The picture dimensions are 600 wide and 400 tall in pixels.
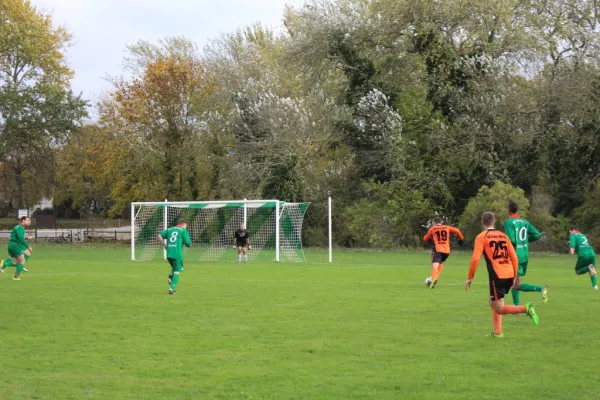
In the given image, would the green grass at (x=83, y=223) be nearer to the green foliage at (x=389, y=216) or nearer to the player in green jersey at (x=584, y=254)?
the green foliage at (x=389, y=216)

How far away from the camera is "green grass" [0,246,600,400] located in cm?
872

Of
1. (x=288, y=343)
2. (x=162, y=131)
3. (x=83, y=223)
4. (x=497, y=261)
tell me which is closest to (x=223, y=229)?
(x=162, y=131)

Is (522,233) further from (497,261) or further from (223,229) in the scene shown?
(223,229)

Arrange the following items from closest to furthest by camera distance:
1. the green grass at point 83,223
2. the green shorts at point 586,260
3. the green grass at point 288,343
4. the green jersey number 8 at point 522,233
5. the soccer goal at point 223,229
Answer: the green grass at point 288,343
the green jersey number 8 at point 522,233
the green shorts at point 586,260
the soccer goal at point 223,229
the green grass at point 83,223

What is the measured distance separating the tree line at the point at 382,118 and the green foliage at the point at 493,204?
0.12 meters

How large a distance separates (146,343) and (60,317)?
3.70 m

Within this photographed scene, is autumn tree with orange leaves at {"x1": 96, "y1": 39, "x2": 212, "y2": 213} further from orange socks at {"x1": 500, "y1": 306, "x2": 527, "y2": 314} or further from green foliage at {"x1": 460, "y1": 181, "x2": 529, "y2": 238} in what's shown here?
orange socks at {"x1": 500, "y1": 306, "x2": 527, "y2": 314}

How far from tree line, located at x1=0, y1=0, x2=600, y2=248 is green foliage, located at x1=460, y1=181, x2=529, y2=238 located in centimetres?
12

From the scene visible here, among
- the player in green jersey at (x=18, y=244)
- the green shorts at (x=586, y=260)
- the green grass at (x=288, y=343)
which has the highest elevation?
the player in green jersey at (x=18, y=244)

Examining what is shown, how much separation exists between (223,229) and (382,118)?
10.8m

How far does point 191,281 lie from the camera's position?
2356 centimetres

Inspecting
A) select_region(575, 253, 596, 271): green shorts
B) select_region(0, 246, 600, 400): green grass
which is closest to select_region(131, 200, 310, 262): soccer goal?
select_region(0, 246, 600, 400): green grass

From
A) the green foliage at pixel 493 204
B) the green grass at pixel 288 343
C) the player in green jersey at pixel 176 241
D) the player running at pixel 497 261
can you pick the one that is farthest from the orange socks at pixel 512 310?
the green foliage at pixel 493 204

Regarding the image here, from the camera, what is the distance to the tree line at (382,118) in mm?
43125
